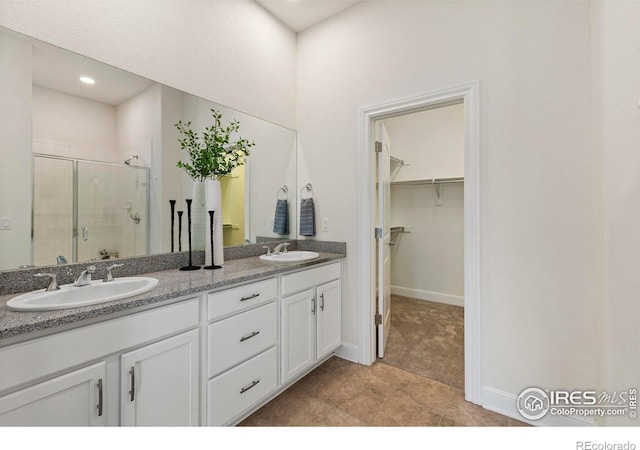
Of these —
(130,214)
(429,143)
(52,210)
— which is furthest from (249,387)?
(429,143)

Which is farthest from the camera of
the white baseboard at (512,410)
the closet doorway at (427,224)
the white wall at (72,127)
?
the closet doorway at (427,224)

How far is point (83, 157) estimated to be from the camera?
145 cm

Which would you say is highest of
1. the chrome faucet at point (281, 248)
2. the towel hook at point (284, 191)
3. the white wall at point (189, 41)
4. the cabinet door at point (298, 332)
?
the white wall at point (189, 41)

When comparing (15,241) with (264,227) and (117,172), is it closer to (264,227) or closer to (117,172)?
(117,172)

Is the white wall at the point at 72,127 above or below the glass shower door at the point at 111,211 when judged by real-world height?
above

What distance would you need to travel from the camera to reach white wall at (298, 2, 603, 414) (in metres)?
1.50

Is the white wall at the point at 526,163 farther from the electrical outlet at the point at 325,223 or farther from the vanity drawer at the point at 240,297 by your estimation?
the vanity drawer at the point at 240,297

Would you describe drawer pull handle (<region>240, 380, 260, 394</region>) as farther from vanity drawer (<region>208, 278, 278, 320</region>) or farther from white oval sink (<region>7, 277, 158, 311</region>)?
white oval sink (<region>7, 277, 158, 311</region>)

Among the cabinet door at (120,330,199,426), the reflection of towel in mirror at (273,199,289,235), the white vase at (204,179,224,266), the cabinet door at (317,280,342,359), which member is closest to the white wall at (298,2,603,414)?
the cabinet door at (317,280,342,359)

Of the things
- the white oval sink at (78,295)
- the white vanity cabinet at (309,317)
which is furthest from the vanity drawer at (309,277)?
the white oval sink at (78,295)

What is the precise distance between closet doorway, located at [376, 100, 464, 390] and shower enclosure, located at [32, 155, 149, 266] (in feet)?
7.71

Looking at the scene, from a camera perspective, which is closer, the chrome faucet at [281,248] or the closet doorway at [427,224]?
the chrome faucet at [281,248]

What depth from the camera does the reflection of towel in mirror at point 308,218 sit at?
2.47 meters

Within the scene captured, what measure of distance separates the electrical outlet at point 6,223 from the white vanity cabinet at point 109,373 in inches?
26.4
